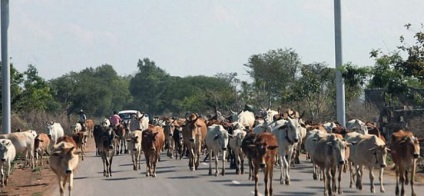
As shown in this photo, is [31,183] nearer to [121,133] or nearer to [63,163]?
[63,163]

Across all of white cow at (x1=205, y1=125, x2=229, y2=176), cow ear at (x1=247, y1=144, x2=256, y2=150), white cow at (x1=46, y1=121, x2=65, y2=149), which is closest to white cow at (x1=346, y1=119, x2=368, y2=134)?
white cow at (x1=205, y1=125, x2=229, y2=176)

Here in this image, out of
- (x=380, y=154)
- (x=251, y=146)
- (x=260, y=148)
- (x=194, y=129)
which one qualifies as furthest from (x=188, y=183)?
(x=194, y=129)

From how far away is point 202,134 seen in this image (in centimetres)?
3281

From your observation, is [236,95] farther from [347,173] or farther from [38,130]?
[347,173]

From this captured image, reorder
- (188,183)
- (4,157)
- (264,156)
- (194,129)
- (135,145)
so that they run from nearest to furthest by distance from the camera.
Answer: (264,156) → (188,183) → (4,157) → (135,145) → (194,129)

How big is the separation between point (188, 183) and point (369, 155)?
5.50 m

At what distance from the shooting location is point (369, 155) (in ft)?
73.7

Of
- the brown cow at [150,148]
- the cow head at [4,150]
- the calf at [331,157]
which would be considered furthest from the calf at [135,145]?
the calf at [331,157]

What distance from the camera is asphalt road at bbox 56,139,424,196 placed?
74.5 feet

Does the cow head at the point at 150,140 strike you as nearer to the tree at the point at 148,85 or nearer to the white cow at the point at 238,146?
the white cow at the point at 238,146

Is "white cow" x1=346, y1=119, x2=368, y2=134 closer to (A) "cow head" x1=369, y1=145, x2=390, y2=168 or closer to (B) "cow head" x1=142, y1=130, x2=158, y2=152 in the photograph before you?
(B) "cow head" x1=142, y1=130, x2=158, y2=152

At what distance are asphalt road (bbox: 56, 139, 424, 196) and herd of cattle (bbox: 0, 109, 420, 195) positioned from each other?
37cm

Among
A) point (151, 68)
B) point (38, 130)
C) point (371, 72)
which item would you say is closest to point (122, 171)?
point (371, 72)

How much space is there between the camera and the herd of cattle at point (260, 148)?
21375 millimetres
